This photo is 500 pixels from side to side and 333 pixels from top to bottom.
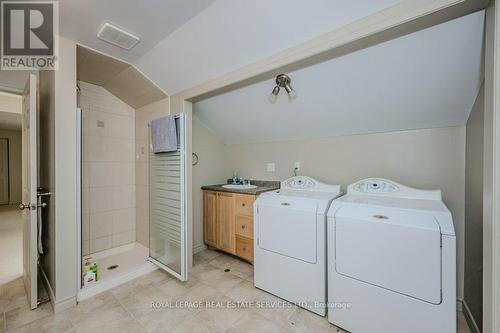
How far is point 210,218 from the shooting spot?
2979 millimetres

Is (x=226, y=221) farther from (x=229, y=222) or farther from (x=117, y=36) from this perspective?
(x=117, y=36)

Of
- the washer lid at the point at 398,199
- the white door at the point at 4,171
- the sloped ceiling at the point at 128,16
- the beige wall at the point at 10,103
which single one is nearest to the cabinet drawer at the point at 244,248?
the washer lid at the point at 398,199

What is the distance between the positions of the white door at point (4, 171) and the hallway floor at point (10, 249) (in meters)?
2.55

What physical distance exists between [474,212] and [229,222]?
91.8 inches

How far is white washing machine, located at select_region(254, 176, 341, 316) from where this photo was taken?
1.71m

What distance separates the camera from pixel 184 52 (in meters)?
1.90

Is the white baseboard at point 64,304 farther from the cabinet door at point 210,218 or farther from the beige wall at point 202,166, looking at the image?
the cabinet door at point 210,218

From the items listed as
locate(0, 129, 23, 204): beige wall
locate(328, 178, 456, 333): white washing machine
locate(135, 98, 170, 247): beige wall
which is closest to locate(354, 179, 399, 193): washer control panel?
locate(328, 178, 456, 333): white washing machine

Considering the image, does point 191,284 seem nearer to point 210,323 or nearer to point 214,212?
point 210,323

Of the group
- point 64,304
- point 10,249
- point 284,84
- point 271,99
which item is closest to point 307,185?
point 271,99

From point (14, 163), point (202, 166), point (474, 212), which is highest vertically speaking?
point (14, 163)

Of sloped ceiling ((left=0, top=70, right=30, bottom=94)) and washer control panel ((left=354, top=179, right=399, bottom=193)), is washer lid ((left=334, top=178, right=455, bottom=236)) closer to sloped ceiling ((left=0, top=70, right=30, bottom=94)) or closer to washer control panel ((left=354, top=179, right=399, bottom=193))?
washer control panel ((left=354, top=179, right=399, bottom=193))

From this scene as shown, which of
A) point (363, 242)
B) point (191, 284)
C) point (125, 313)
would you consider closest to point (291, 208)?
point (363, 242)

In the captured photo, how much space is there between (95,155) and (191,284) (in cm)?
210
